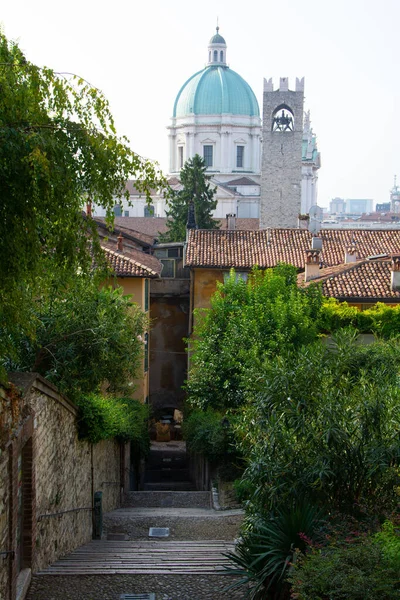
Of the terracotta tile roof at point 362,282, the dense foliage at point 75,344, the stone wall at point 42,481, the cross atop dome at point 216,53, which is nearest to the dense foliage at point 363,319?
the terracotta tile roof at point 362,282

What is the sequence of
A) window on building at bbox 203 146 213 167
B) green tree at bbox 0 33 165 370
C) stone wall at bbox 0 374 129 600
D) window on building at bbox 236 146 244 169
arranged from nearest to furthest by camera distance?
green tree at bbox 0 33 165 370
stone wall at bbox 0 374 129 600
window on building at bbox 236 146 244 169
window on building at bbox 203 146 213 167

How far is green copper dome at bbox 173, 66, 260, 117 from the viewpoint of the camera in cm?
8738

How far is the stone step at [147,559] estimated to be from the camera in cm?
1062

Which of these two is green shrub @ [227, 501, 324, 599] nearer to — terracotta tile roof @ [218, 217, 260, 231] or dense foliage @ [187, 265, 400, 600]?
dense foliage @ [187, 265, 400, 600]

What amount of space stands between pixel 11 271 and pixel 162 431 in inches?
1193

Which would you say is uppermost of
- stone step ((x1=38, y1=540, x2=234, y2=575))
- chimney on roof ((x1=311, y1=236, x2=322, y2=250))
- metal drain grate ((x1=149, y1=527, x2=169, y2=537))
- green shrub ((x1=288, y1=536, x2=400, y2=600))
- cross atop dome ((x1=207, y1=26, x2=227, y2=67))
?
cross atop dome ((x1=207, y1=26, x2=227, y2=67))

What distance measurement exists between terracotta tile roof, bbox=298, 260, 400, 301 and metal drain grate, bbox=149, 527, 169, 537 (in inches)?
471

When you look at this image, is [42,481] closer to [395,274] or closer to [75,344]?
[75,344]

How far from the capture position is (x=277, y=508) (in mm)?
9961

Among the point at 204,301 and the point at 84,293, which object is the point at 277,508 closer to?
the point at 84,293

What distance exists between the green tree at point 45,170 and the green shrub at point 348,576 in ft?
11.7

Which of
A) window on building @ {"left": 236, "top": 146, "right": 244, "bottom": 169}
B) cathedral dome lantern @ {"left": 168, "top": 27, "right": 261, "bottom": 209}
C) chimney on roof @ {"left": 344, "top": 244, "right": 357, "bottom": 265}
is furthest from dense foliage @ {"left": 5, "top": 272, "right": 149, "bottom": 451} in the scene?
window on building @ {"left": 236, "top": 146, "right": 244, "bottom": 169}

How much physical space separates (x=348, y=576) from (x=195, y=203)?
52052mm

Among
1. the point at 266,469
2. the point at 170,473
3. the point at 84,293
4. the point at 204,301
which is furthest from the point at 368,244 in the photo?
the point at 266,469
